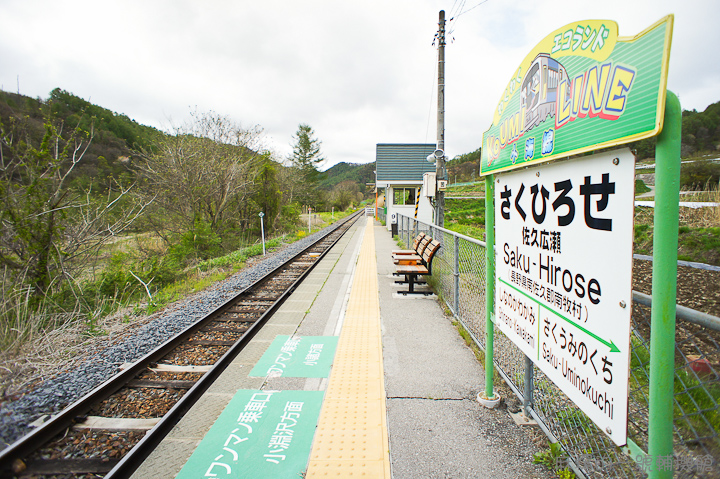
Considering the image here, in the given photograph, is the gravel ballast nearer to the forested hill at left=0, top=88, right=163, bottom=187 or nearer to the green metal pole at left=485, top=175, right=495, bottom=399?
the forested hill at left=0, top=88, right=163, bottom=187

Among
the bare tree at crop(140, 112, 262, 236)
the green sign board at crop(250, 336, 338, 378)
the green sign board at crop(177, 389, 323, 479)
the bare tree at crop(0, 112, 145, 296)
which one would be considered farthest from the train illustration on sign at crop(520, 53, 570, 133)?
the bare tree at crop(140, 112, 262, 236)

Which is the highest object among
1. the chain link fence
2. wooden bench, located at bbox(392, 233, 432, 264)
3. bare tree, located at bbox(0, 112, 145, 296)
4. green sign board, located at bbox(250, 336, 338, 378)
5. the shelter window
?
the shelter window

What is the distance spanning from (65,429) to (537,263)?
14.1 feet

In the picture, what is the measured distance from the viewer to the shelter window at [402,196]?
25969 mm

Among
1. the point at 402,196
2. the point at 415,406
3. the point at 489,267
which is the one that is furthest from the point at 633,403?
the point at 402,196

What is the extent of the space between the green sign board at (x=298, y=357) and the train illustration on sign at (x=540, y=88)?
3.28 metres

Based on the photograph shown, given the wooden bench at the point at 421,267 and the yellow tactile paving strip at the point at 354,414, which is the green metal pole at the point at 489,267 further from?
the wooden bench at the point at 421,267

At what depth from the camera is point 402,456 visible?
270cm

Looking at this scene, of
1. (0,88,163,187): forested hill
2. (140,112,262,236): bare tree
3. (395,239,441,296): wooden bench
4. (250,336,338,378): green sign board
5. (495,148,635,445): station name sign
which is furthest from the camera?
(140,112,262,236): bare tree

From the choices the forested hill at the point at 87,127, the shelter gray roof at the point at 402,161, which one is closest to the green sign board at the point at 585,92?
the forested hill at the point at 87,127

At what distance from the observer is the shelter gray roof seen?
25.8 m

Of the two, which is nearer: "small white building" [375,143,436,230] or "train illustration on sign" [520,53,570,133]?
"train illustration on sign" [520,53,570,133]

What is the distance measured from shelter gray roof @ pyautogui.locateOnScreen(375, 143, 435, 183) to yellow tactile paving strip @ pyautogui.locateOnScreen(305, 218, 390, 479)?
21.3 m

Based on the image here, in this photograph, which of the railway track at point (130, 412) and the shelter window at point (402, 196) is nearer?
the railway track at point (130, 412)
